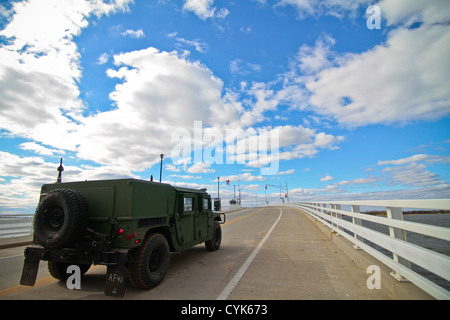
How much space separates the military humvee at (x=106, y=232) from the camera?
4375 millimetres

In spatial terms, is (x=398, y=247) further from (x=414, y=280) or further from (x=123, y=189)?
(x=123, y=189)

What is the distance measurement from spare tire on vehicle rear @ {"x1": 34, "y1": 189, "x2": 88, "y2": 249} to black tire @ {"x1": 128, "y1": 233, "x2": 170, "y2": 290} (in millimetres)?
1131

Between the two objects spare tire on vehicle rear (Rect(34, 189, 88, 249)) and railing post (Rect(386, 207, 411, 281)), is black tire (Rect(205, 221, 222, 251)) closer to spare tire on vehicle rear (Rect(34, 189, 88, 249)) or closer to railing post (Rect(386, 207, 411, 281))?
spare tire on vehicle rear (Rect(34, 189, 88, 249))

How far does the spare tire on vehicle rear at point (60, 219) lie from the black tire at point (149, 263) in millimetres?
1131

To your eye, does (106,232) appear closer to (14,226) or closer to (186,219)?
(186,219)

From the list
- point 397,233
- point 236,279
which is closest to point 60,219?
point 236,279

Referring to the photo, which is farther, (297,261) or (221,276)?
(297,261)

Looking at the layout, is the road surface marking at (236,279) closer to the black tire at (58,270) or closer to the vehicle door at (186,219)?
the vehicle door at (186,219)

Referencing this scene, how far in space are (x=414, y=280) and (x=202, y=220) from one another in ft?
17.5

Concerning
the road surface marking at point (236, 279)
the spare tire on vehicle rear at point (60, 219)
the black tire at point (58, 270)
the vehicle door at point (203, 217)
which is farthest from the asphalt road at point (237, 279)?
the spare tire on vehicle rear at point (60, 219)
